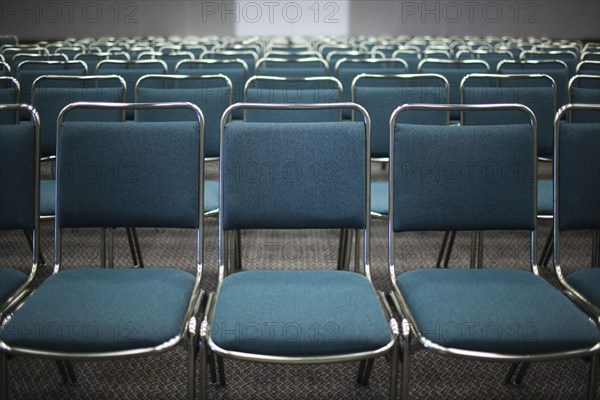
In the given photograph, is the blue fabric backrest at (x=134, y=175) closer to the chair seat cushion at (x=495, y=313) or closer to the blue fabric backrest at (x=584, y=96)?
the chair seat cushion at (x=495, y=313)

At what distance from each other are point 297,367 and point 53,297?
1117mm

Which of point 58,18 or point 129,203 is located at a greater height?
point 58,18

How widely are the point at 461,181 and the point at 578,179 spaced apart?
453 millimetres

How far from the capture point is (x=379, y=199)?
3213 mm

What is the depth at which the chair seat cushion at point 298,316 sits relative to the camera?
177 cm

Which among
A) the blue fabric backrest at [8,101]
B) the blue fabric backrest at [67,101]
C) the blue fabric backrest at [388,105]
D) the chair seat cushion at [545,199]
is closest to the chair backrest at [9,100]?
the blue fabric backrest at [8,101]

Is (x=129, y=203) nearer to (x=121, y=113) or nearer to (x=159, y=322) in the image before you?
(x=159, y=322)

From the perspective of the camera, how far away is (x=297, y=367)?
2.68 metres

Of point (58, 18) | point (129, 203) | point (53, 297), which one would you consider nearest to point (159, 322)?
point (53, 297)

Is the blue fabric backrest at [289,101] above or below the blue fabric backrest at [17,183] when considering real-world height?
above

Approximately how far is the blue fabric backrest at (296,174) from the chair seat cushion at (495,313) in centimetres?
39

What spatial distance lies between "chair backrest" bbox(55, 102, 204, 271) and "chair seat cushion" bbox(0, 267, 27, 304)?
237 mm

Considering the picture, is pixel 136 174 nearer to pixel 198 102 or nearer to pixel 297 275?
pixel 297 275

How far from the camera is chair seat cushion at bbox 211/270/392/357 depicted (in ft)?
5.82
